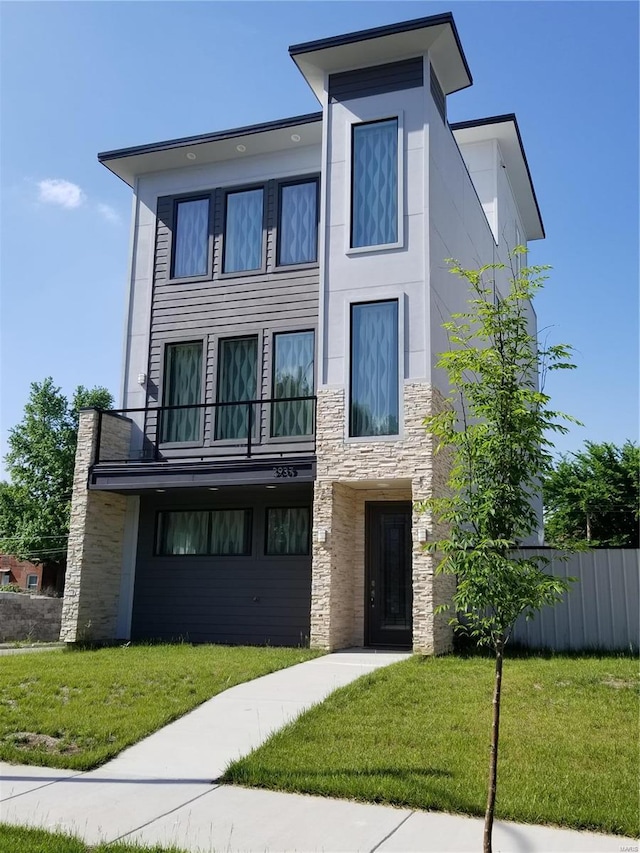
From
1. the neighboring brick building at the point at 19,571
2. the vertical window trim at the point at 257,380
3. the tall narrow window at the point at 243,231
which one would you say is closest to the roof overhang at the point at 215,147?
the tall narrow window at the point at 243,231

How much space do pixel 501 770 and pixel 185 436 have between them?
11204mm

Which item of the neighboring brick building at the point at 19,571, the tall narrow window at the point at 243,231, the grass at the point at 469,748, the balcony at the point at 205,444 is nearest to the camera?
the grass at the point at 469,748

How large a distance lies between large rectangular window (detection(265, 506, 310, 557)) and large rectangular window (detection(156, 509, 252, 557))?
1.61 feet

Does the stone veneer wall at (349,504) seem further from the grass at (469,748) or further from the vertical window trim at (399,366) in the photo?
the grass at (469,748)

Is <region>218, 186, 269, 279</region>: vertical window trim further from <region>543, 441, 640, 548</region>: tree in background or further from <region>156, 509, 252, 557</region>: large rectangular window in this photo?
<region>543, 441, 640, 548</region>: tree in background

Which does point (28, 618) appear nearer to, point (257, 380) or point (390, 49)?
point (257, 380)

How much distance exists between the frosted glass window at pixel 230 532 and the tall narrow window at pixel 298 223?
5.49 metres

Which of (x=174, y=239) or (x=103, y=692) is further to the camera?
(x=174, y=239)

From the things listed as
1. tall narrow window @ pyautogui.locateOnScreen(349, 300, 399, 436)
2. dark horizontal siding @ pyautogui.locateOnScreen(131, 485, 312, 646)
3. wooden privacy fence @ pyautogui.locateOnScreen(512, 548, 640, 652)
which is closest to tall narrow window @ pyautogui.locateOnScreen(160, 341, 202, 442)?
dark horizontal siding @ pyautogui.locateOnScreen(131, 485, 312, 646)

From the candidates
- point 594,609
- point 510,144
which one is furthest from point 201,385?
point 510,144

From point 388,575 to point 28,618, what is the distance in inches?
484

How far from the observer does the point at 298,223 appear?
54.5 ft

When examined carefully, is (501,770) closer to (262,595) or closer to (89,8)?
(262,595)

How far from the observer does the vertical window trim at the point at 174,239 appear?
17094 millimetres
